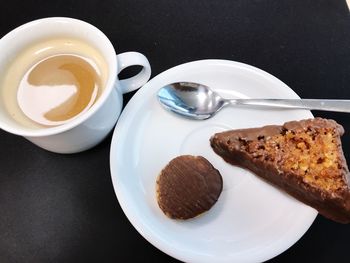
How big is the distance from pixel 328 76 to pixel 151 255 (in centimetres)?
57

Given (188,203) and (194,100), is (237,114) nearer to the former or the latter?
(194,100)

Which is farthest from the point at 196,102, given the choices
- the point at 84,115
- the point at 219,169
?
the point at 84,115

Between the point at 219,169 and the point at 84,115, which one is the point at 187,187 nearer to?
the point at 219,169

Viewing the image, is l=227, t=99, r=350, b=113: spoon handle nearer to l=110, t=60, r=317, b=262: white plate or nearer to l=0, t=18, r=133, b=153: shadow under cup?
l=110, t=60, r=317, b=262: white plate

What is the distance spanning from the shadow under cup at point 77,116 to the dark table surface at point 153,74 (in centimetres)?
10

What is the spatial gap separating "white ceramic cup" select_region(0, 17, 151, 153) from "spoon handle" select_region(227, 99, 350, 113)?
0.75ft

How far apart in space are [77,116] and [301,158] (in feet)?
1.37

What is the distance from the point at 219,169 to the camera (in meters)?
0.83

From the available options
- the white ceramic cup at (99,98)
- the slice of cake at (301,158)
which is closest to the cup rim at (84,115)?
the white ceramic cup at (99,98)

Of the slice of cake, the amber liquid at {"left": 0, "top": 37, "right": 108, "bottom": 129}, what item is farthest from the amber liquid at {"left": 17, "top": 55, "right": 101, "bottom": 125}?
the slice of cake

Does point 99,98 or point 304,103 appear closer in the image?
point 99,98

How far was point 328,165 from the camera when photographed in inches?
30.0

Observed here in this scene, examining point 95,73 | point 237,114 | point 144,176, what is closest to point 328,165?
point 237,114

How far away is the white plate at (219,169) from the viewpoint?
29.4 inches
